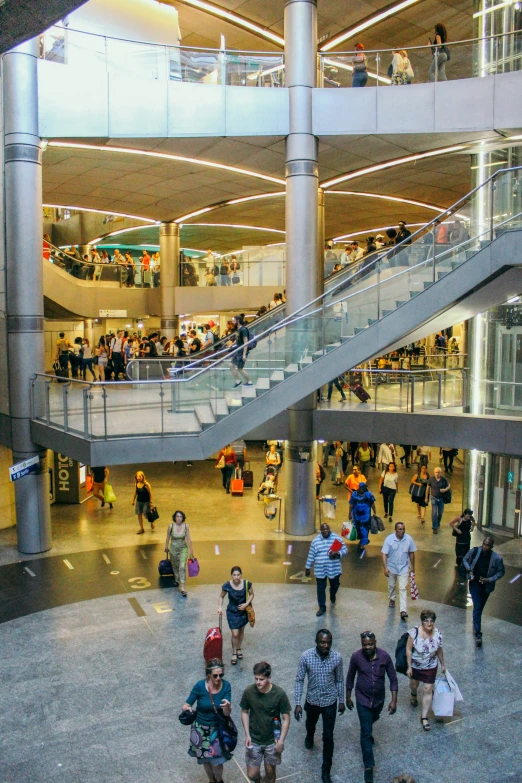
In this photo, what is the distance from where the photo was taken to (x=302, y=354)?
13352mm

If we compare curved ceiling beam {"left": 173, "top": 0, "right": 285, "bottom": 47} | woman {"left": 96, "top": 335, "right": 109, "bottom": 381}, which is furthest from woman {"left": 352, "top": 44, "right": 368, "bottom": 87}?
woman {"left": 96, "top": 335, "right": 109, "bottom": 381}

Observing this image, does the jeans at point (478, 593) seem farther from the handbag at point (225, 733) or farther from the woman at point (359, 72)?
the woman at point (359, 72)

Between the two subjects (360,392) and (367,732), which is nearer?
(367,732)

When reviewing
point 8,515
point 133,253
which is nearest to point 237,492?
point 8,515

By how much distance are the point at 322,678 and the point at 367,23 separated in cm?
1869

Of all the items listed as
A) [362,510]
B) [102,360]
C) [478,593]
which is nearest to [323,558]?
[478,593]

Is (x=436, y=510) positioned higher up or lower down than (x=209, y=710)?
lower down

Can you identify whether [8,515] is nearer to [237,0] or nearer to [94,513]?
[94,513]

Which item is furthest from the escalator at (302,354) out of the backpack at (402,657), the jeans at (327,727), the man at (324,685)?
the jeans at (327,727)

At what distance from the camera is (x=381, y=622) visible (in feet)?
35.4

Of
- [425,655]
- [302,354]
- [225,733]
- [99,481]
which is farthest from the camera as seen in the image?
[99,481]

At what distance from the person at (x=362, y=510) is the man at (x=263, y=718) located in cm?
794

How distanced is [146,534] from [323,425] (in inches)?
180

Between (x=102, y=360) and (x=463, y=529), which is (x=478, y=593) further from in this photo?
(x=102, y=360)
